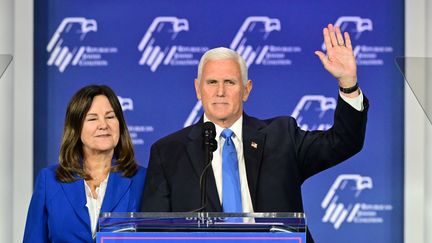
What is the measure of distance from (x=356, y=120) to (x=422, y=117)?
7.11ft

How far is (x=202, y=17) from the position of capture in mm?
6277

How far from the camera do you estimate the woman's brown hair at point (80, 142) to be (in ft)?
13.8

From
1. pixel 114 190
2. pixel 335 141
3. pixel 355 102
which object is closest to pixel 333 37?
pixel 355 102

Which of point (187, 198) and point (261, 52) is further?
point (261, 52)

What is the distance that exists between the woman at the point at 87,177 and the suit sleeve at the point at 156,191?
5 centimetres

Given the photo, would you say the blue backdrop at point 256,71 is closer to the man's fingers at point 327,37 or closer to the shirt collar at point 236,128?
the shirt collar at point 236,128

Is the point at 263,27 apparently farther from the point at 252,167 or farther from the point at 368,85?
the point at 252,167

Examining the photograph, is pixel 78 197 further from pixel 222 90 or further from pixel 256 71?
pixel 256 71

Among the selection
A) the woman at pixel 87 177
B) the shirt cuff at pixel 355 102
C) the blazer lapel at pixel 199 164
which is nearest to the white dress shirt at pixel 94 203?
the woman at pixel 87 177

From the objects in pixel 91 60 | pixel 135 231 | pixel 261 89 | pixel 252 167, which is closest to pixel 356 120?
pixel 252 167

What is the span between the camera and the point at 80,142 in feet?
14.0

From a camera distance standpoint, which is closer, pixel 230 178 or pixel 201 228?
pixel 201 228

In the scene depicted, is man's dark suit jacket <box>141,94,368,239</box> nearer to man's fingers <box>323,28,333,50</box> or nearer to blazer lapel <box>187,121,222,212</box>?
blazer lapel <box>187,121,222,212</box>

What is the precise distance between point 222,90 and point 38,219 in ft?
3.82
